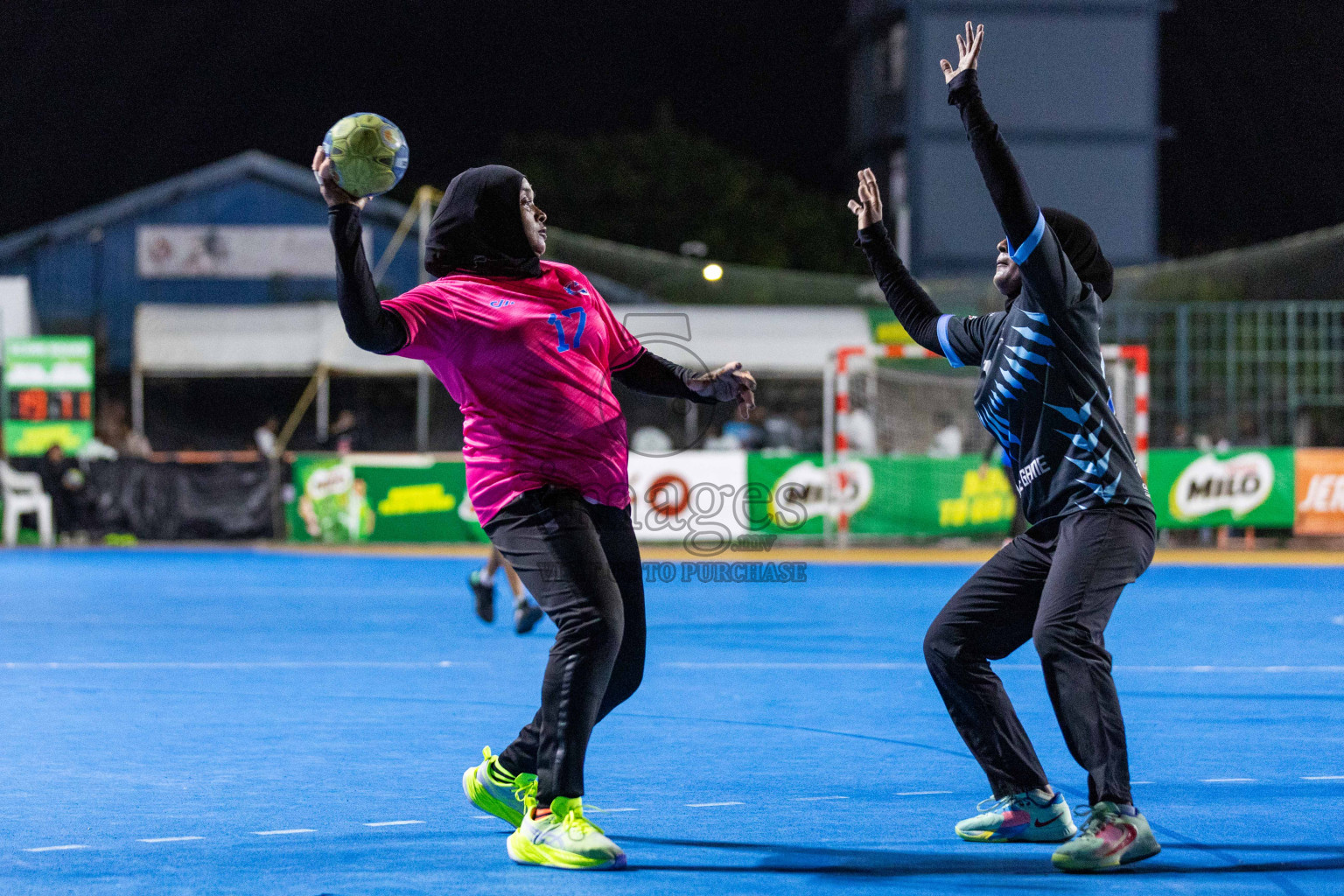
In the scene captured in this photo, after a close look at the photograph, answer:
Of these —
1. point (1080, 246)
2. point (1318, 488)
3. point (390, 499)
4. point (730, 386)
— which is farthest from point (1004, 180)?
point (1318, 488)

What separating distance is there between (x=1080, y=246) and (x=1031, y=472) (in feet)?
2.39

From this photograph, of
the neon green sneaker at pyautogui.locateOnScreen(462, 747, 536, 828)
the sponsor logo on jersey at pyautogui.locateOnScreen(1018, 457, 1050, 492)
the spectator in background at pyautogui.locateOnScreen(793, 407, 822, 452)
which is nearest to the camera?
the sponsor logo on jersey at pyautogui.locateOnScreen(1018, 457, 1050, 492)

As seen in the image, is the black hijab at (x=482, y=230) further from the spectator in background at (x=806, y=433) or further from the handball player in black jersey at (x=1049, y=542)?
the spectator in background at (x=806, y=433)

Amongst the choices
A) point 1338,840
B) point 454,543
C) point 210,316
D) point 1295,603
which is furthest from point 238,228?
point 1338,840

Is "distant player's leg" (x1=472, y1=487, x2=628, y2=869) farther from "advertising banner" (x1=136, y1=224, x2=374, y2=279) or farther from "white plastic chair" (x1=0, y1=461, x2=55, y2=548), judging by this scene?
"advertising banner" (x1=136, y1=224, x2=374, y2=279)

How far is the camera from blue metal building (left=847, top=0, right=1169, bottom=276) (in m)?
47.0

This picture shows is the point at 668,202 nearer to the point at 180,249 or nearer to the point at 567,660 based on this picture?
the point at 180,249

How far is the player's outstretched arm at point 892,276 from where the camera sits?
577cm

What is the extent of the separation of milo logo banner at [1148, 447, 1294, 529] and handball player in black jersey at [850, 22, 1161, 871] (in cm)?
1664

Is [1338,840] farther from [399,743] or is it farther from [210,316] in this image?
[210,316]

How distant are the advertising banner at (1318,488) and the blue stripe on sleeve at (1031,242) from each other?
58.4ft

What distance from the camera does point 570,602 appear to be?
191 inches

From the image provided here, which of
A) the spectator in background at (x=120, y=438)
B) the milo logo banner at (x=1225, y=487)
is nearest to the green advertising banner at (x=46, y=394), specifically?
the spectator in background at (x=120, y=438)

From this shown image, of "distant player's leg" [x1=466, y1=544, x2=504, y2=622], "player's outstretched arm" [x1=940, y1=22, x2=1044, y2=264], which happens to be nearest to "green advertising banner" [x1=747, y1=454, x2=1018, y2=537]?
"distant player's leg" [x1=466, y1=544, x2=504, y2=622]
